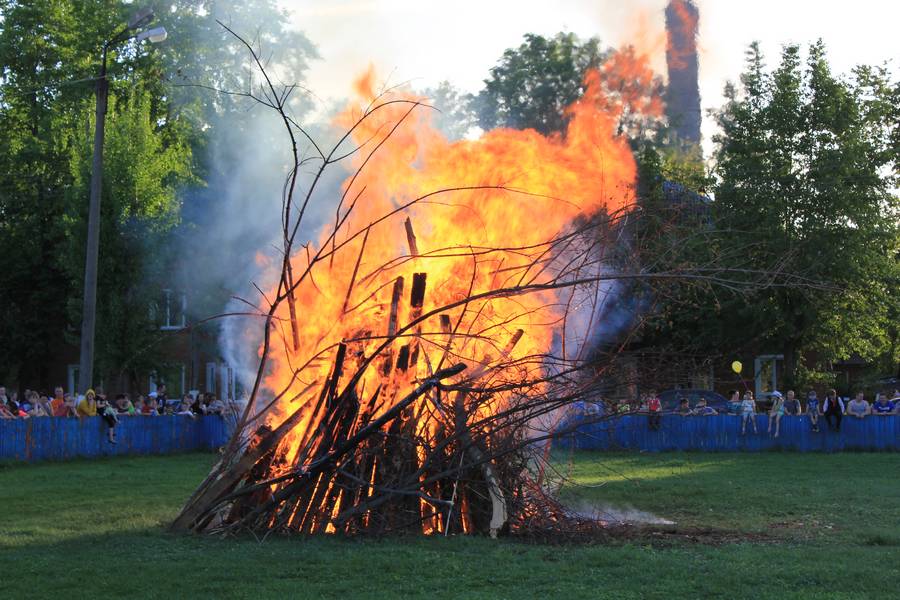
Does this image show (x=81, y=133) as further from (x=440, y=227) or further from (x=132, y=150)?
(x=440, y=227)

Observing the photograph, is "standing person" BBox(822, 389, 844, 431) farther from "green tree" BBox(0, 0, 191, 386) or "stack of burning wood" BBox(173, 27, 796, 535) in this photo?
"green tree" BBox(0, 0, 191, 386)

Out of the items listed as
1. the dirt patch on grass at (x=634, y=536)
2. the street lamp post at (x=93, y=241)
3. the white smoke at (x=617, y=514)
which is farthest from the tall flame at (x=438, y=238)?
the street lamp post at (x=93, y=241)

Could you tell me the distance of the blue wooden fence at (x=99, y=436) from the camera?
21.0 meters

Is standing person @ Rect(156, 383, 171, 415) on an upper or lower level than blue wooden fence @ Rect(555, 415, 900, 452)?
upper

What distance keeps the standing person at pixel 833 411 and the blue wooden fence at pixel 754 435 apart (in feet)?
0.55

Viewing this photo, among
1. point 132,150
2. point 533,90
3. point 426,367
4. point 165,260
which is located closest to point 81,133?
point 132,150

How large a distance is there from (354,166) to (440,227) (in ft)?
4.88

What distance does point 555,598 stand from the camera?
754cm

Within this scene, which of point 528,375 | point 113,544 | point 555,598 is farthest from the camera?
point 528,375

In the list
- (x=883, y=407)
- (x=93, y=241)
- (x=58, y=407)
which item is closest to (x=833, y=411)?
(x=883, y=407)

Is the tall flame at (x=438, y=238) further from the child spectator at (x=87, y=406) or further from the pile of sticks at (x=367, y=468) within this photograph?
the child spectator at (x=87, y=406)

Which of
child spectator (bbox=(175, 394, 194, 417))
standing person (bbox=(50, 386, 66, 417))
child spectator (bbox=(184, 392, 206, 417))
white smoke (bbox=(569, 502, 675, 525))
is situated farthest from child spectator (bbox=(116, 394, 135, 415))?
white smoke (bbox=(569, 502, 675, 525))

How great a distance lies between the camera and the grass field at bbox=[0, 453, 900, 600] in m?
7.91

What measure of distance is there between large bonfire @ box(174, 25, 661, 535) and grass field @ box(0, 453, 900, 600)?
600 mm
